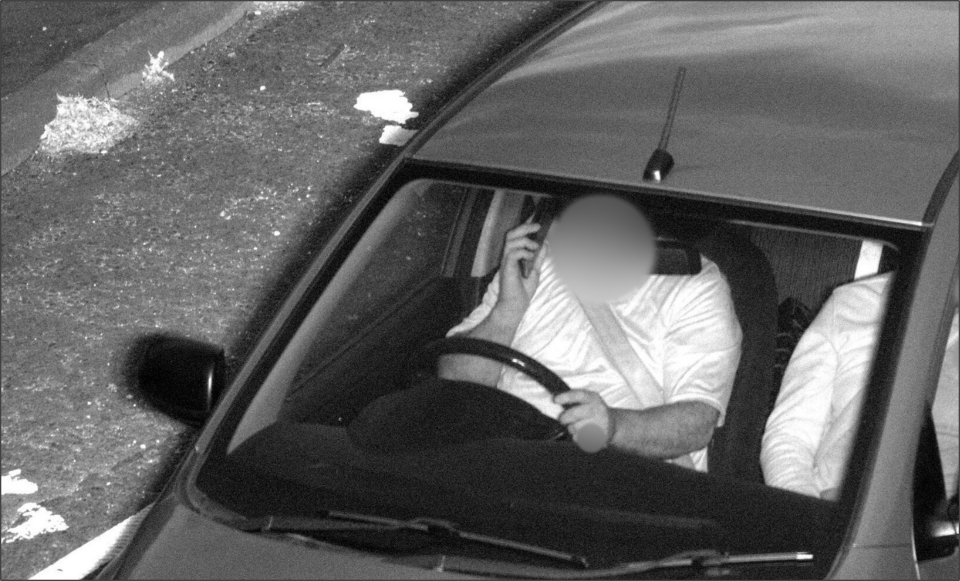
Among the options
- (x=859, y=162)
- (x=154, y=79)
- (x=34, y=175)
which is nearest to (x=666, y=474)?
(x=859, y=162)

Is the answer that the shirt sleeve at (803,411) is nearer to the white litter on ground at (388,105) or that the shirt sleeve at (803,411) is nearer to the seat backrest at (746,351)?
the seat backrest at (746,351)

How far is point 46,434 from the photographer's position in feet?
18.8

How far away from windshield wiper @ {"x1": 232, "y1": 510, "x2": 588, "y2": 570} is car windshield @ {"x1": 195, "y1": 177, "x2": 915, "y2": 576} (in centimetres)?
3

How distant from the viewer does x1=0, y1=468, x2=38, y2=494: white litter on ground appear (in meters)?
5.36

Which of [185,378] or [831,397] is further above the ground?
[831,397]

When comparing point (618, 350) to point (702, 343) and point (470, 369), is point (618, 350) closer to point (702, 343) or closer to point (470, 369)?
point (702, 343)

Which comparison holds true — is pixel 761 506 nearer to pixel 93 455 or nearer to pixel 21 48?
pixel 93 455

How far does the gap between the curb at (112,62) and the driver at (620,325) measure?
5.23 meters

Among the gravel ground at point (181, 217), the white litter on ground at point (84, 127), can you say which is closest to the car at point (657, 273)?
the gravel ground at point (181, 217)

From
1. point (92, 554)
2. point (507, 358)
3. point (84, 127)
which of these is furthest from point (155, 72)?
point (507, 358)

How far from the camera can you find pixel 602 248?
3.35 meters

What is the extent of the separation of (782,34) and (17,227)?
494 cm

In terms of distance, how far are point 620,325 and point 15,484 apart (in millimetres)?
2786

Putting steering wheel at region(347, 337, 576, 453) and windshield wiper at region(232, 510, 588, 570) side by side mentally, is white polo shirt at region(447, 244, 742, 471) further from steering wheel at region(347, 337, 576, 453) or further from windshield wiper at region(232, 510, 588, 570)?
windshield wiper at region(232, 510, 588, 570)
